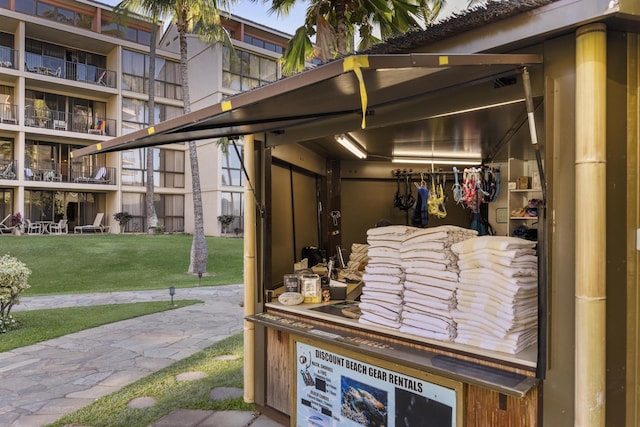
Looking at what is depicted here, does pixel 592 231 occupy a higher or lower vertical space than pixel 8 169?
lower

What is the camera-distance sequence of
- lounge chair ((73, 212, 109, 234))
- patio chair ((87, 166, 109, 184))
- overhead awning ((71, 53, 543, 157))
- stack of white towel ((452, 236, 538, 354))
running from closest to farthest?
overhead awning ((71, 53, 543, 157))
stack of white towel ((452, 236, 538, 354))
lounge chair ((73, 212, 109, 234))
patio chair ((87, 166, 109, 184))

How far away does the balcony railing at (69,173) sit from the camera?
2011 cm

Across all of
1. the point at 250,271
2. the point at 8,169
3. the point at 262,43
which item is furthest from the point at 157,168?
the point at 250,271

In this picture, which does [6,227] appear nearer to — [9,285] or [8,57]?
[8,57]

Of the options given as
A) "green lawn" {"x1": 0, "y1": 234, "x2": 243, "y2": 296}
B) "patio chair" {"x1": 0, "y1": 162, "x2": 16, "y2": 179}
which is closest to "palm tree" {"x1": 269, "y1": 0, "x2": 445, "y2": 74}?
"green lawn" {"x1": 0, "y1": 234, "x2": 243, "y2": 296}

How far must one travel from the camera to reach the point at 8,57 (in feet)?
63.6

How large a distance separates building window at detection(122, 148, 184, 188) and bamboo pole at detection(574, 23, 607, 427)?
23.1 meters

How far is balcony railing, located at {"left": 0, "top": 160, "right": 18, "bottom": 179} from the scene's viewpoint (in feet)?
61.4

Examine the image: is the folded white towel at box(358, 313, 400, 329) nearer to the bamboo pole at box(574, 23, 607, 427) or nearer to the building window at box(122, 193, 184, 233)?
the bamboo pole at box(574, 23, 607, 427)

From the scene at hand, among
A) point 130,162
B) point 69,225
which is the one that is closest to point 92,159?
point 130,162

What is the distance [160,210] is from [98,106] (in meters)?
6.22

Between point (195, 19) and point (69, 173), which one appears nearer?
point (195, 19)

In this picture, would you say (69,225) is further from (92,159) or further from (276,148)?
(276,148)

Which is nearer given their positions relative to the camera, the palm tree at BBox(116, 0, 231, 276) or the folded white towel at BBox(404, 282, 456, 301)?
the folded white towel at BBox(404, 282, 456, 301)
